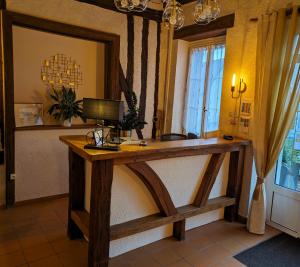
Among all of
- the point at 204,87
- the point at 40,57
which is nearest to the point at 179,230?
the point at 204,87

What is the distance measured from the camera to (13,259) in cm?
235

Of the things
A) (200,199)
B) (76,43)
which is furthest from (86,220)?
(76,43)

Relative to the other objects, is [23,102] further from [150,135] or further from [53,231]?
[150,135]

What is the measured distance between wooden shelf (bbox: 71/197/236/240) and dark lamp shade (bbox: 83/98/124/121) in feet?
3.21

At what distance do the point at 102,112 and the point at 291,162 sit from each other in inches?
90.2

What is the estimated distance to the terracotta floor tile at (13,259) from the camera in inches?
89.7

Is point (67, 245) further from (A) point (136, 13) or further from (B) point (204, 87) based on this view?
(A) point (136, 13)

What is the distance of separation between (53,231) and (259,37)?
3.18 m

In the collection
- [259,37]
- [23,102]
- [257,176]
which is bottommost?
[257,176]

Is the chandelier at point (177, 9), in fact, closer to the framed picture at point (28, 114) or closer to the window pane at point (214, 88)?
the window pane at point (214, 88)

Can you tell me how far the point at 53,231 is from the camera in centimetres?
285

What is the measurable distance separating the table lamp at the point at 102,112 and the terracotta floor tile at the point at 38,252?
3.82ft

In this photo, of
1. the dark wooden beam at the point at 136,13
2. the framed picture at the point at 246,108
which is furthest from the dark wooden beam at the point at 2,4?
the framed picture at the point at 246,108

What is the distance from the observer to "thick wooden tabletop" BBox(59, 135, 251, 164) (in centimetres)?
208
